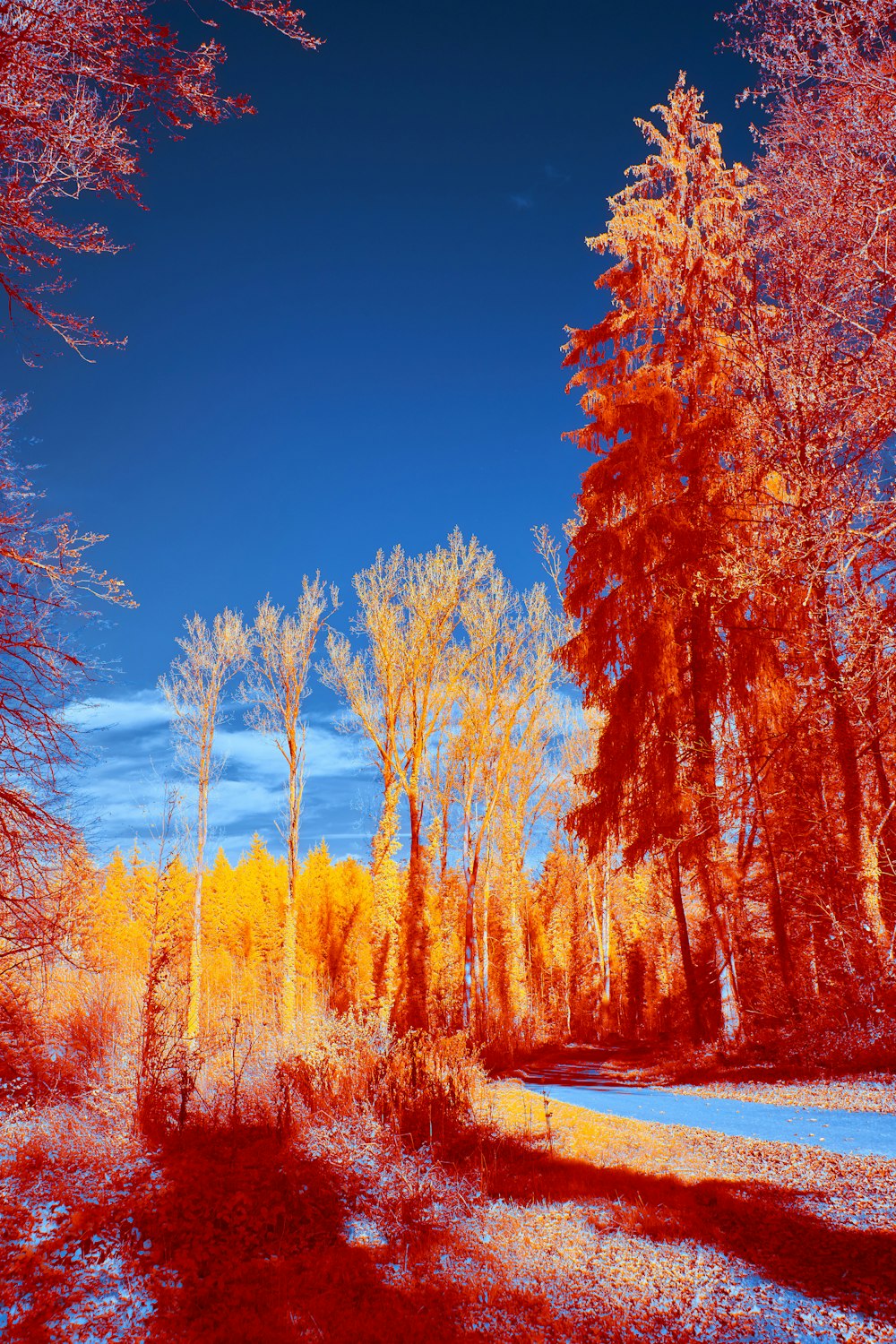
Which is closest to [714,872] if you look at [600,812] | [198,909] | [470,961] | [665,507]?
[600,812]

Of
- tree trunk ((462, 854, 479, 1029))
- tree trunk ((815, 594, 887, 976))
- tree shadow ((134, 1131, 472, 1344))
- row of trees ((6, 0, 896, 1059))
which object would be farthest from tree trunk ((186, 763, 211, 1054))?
tree trunk ((815, 594, 887, 976))

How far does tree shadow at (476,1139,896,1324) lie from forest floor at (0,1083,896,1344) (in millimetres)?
18

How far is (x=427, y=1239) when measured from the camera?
16.5 ft

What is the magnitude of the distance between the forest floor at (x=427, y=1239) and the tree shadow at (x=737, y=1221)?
2 centimetres

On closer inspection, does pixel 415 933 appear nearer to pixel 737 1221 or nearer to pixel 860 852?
pixel 860 852

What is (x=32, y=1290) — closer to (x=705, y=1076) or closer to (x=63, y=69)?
(x=63, y=69)

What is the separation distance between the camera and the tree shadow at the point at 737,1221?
12.3ft

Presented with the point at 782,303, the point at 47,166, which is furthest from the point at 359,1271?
the point at 782,303

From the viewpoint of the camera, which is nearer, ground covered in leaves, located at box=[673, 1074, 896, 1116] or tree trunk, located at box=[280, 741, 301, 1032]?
ground covered in leaves, located at box=[673, 1074, 896, 1116]

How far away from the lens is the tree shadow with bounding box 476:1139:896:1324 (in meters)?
3.74

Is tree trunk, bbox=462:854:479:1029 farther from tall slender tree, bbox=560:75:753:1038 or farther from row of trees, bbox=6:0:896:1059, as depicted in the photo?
tall slender tree, bbox=560:75:753:1038

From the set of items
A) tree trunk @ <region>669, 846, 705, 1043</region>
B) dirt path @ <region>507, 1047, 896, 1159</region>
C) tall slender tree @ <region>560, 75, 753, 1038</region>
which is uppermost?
tall slender tree @ <region>560, 75, 753, 1038</region>

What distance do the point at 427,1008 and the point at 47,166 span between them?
17076 mm

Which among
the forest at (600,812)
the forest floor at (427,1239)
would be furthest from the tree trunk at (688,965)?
the forest floor at (427,1239)
